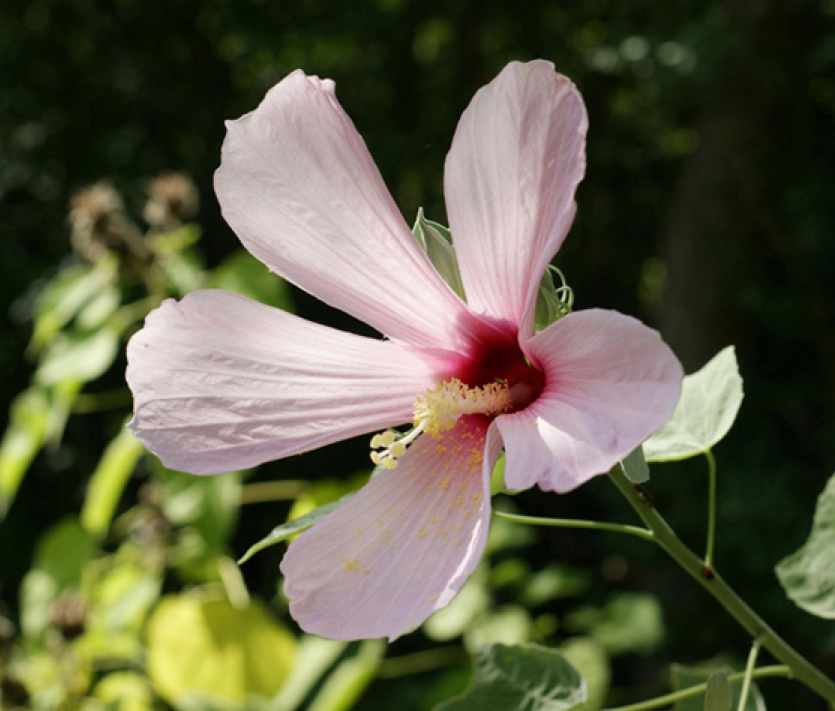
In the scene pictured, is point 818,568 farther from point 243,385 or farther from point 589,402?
point 243,385

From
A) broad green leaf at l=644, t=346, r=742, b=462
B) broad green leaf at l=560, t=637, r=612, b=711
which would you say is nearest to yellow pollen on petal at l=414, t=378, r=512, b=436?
broad green leaf at l=644, t=346, r=742, b=462

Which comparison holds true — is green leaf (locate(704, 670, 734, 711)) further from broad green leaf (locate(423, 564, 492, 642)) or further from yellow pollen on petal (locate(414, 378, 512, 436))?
broad green leaf (locate(423, 564, 492, 642))

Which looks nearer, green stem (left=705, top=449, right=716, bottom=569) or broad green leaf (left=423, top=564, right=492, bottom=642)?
green stem (left=705, top=449, right=716, bottom=569)

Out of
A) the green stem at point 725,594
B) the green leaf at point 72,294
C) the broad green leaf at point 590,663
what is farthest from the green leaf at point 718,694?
the broad green leaf at point 590,663

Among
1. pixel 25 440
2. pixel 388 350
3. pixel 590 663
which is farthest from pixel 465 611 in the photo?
pixel 388 350

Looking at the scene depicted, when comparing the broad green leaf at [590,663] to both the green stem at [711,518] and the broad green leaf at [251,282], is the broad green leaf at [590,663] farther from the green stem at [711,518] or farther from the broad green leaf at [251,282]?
the green stem at [711,518]
